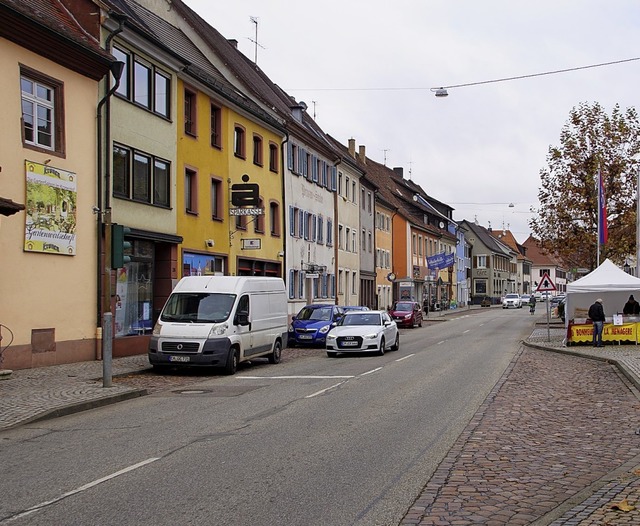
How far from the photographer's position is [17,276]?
1862cm

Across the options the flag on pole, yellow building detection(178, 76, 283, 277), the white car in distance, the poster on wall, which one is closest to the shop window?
yellow building detection(178, 76, 283, 277)

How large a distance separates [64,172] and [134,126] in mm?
4335

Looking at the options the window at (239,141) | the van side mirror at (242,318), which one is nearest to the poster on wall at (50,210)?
the van side mirror at (242,318)

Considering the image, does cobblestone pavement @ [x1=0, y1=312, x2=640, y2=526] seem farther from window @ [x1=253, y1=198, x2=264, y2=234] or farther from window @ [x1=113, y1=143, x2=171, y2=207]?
window @ [x1=253, y1=198, x2=264, y2=234]

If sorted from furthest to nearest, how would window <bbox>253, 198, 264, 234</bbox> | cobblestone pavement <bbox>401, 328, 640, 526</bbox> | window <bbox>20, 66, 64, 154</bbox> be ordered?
window <bbox>253, 198, 264, 234</bbox>, window <bbox>20, 66, 64, 154</bbox>, cobblestone pavement <bbox>401, 328, 640, 526</bbox>

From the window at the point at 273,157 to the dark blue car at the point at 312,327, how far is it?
832cm

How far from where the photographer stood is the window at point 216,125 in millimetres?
30780

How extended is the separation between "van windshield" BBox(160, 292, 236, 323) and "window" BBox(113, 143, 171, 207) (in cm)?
465

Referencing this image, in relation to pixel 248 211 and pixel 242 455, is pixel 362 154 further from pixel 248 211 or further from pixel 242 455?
pixel 242 455

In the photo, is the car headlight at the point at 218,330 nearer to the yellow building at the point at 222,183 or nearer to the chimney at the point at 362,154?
the yellow building at the point at 222,183

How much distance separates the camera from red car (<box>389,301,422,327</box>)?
159ft

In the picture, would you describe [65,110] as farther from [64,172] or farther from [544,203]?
[544,203]

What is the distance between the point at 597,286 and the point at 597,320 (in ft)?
3.91

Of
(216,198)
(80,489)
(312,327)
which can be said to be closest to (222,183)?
(216,198)
